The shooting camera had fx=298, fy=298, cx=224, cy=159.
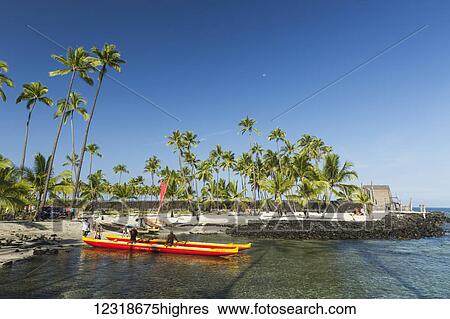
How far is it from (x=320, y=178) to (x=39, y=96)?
41842mm

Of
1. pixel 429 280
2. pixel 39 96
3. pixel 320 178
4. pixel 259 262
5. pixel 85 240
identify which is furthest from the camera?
pixel 320 178

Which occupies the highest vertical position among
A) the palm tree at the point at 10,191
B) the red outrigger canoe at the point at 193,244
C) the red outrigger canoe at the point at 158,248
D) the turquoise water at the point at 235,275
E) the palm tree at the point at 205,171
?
the palm tree at the point at 205,171

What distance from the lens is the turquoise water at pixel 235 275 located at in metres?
14.9

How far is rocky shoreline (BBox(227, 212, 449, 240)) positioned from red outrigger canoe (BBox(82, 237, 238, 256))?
15559mm

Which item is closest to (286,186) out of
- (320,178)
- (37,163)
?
(320,178)

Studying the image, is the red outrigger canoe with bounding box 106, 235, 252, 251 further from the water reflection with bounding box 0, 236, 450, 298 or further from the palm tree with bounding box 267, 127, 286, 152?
the palm tree with bounding box 267, 127, 286, 152

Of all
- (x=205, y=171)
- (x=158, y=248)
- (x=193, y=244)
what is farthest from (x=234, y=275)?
(x=205, y=171)

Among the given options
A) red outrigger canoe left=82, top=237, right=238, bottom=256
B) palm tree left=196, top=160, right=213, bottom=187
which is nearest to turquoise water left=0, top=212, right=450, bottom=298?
red outrigger canoe left=82, top=237, right=238, bottom=256

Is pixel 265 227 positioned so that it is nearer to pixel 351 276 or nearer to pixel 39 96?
pixel 351 276

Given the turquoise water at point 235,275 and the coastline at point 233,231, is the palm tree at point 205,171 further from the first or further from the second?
the turquoise water at point 235,275

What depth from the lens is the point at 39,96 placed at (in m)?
40.9

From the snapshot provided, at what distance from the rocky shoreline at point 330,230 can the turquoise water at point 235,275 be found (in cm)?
956

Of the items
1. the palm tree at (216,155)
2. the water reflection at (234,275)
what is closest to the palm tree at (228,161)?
the palm tree at (216,155)

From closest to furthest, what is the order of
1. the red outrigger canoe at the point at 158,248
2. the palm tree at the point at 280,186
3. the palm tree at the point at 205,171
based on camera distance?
the red outrigger canoe at the point at 158,248 → the palm tree at the point at 280,186 → the palm tree at the point at 205,171
